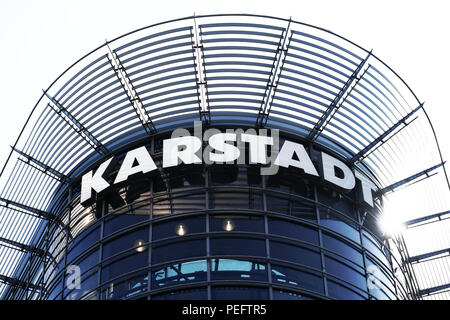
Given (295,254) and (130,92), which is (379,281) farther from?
(130,92)

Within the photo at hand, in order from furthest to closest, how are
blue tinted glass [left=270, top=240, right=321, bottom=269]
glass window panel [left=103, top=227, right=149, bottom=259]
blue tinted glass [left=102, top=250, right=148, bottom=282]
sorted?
1. glass window panel [left=103, top=227, right=149, bottom=259]
2. blue tinted glass [left=102, top=250, right=148, bottom=282]
3. blue tinted glass [left=270, top=240, right=321, bottom=269]

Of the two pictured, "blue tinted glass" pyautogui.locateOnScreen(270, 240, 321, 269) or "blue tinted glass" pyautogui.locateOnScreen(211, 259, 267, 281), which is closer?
"blue tinted glass" pyautogui.locateOnScreen(211, 259, 267, 281)

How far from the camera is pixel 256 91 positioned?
33.5m

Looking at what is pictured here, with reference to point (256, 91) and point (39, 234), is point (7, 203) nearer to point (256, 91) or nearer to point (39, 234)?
point (39, 234)

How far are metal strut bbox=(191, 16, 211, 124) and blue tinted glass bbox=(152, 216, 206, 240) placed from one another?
4517 millimetres

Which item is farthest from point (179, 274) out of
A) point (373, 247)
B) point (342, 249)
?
point (373, 247)

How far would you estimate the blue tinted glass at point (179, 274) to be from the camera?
97.4ft

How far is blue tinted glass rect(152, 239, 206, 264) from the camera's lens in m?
30.4

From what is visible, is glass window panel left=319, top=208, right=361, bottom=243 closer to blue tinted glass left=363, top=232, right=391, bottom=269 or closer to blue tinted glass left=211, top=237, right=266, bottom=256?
blue tinted glass left=363, top=232, right=391, bottom=269

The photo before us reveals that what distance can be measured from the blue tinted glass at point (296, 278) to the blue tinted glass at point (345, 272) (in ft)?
2.89

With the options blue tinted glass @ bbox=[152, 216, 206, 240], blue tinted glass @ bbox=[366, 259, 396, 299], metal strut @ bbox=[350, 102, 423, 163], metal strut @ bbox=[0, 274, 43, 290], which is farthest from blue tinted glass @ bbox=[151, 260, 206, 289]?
metal strut @ bbox=[0, 274, 43, 290]

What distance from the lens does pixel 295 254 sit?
3084 cm

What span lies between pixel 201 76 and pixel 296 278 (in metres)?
8.51

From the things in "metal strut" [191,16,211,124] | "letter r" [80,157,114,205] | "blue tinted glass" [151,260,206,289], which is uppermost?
"metal strut" [191,16,211,124]
